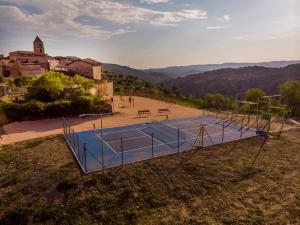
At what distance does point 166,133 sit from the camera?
2086 cm

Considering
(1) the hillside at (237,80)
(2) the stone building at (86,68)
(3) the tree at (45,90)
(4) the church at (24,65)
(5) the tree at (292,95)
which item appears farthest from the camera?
(1) the hillside at (237,80)

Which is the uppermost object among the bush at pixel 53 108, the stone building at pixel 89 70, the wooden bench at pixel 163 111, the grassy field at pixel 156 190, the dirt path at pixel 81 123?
the stone building at pixel 89 70

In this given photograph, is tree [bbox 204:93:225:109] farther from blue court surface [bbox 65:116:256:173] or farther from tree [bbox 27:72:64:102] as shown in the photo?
tree [bbox 27:72:64:102]

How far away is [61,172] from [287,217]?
36.4 feet

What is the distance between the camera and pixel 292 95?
37.1 metres

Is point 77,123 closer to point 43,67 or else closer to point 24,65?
point 24,65

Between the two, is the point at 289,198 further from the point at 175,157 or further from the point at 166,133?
the point at 166,133

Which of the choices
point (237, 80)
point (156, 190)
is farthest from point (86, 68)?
point (237, 80)

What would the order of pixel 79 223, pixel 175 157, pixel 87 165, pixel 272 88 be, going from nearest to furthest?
pixel 79 223, pixel 87 165, pixel 175 157, pixel 272 88

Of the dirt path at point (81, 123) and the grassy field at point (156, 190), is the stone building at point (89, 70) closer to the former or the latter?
the dirt path at point (81, 123)

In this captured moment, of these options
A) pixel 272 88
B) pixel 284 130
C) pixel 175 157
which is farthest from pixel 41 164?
pixel 272 88

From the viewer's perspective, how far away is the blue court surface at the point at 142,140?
15.0 meters

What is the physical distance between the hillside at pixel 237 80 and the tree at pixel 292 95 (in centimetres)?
7177

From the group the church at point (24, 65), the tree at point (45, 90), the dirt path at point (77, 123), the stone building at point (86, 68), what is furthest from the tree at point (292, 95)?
the church at point (24, 65)
